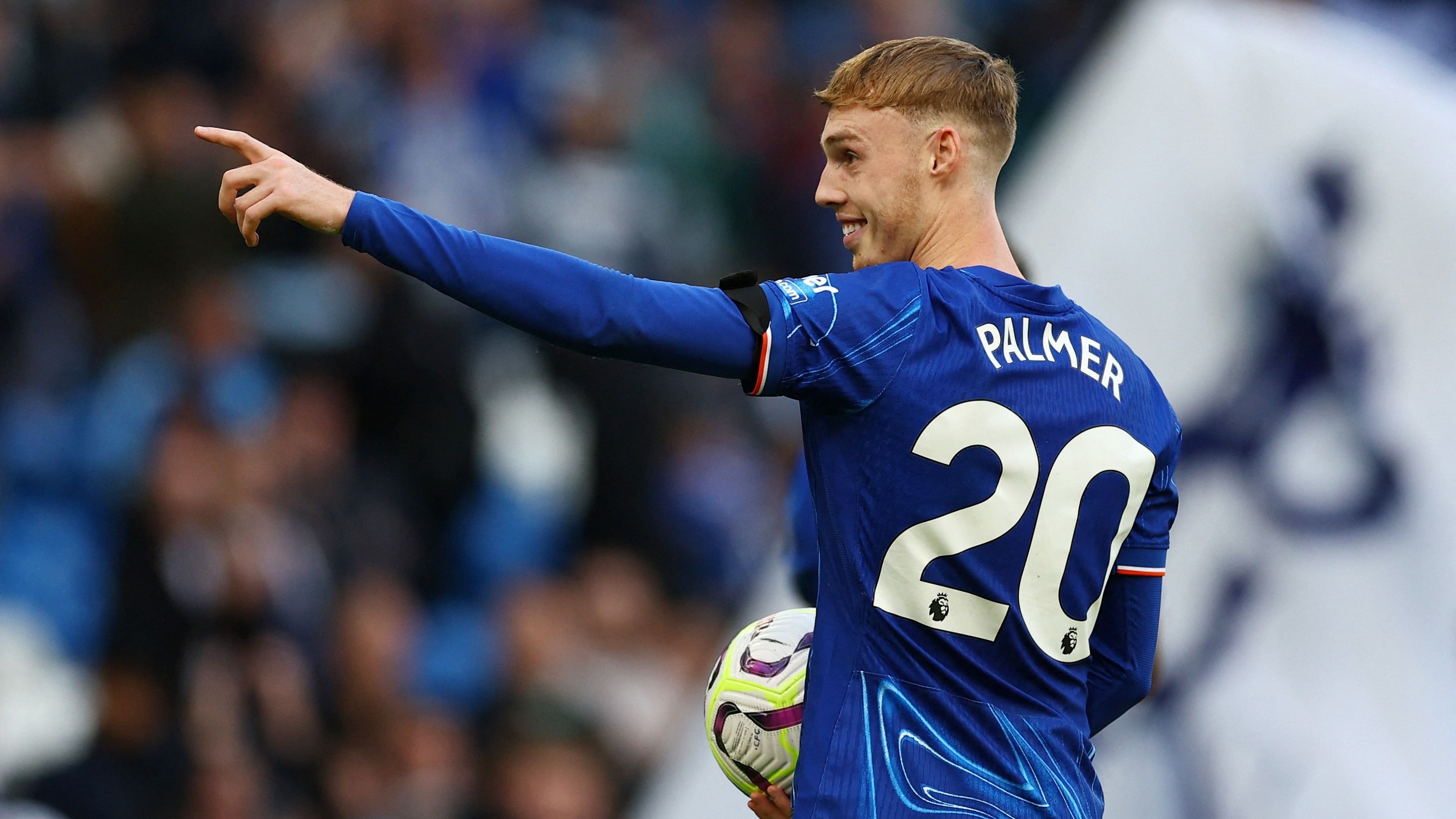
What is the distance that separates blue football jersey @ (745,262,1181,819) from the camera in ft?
8.09

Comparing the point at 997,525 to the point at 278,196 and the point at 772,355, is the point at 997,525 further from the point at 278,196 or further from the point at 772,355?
the point at 278,196

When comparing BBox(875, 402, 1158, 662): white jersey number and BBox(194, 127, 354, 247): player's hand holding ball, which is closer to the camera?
BBox(194, 127, 354, 247): player's hand holding ball

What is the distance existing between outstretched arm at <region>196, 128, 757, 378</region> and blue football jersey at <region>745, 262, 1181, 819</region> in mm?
139

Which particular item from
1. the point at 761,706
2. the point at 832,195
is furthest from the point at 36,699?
the point at 832,195

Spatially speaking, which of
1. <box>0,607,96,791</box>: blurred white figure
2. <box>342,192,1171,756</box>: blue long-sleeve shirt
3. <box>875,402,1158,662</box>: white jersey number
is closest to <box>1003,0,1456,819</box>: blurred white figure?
<box>875,402,1158,662</box>: white jersey number

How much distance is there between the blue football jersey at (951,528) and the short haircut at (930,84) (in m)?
0.27

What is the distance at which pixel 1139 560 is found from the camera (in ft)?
9.16

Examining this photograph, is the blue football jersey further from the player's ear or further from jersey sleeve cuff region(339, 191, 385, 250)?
jersey sleeve cuff region(339, 191, 385, 250)

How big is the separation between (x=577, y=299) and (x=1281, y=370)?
8.43ft

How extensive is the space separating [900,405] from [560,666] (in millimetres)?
4210

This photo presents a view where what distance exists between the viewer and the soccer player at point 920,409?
2311 millimetres

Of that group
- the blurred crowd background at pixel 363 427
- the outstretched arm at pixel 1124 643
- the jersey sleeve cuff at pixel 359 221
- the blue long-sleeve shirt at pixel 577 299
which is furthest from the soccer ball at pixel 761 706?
the blurred crowd background at pixel 363 427

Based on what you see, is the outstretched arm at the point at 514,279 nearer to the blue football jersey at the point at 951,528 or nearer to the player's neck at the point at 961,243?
the blue football jersey at the point at 951,528

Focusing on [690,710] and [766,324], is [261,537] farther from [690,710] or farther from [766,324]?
[766,324]
